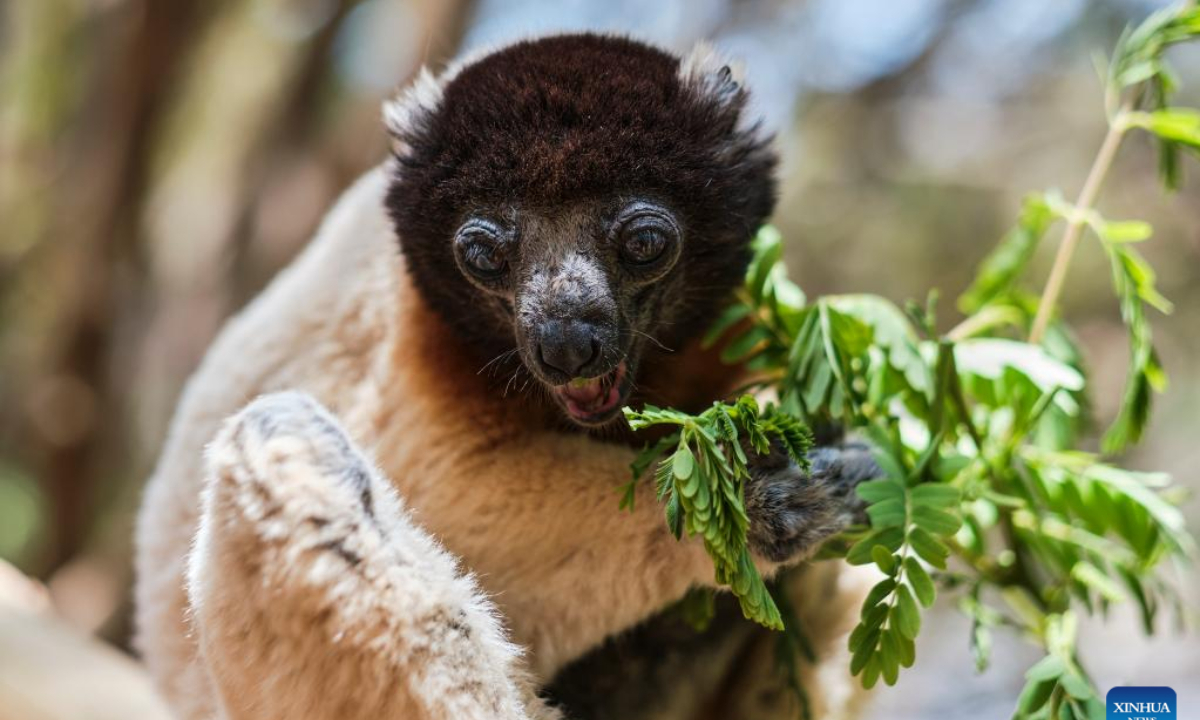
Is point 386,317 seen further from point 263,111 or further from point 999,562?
point 263,111

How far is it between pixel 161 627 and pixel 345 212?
168cm

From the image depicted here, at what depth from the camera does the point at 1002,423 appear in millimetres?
3268

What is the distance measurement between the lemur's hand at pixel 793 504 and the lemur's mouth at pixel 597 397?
0.39m

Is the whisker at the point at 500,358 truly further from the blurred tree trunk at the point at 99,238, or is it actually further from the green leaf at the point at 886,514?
the blurred tree trunk at the point at 99,238

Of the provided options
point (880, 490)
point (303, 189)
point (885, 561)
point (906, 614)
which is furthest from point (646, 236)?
point (303, 189)

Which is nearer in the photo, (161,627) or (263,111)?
(161,627)

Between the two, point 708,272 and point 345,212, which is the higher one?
point 345,212

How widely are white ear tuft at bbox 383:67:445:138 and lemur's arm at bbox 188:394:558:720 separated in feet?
3.05

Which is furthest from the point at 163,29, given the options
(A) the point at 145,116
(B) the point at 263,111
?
(B) the point at 263,111

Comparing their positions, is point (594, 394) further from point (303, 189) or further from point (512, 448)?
point (303, 189)

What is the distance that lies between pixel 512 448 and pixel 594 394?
418mm

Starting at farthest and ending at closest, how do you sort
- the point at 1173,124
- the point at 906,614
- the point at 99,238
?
the point at 99,238, the point at 1173,124, the point at 906,614

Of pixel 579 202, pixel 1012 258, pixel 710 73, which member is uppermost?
pixel 710 73

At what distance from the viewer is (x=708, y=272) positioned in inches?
121
